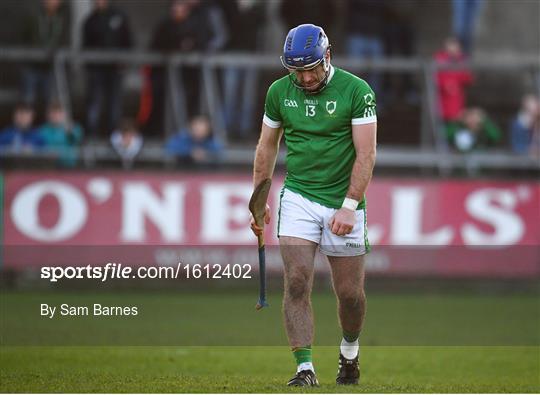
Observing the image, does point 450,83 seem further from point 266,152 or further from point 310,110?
point 310,110

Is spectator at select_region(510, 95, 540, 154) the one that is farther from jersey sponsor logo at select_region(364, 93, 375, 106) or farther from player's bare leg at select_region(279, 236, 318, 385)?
player's bare leg at select_region(279, 236, 318, 385)

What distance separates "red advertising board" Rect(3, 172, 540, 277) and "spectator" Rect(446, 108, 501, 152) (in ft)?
3.06

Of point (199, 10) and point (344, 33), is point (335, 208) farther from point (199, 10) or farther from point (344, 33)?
point (344, 33)

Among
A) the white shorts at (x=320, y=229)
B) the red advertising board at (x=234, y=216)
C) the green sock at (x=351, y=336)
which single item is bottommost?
the red advertising board at (x=234, y=216)

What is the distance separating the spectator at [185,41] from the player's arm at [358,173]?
11985 millimetres

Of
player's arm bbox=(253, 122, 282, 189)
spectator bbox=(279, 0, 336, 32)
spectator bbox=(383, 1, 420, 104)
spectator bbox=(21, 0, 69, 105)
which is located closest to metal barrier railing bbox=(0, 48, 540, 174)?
spectator bbox=(21, 0, 69, 105)

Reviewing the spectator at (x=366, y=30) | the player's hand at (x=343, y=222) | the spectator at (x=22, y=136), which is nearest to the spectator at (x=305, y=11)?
the spectator at (x=366, y=30)

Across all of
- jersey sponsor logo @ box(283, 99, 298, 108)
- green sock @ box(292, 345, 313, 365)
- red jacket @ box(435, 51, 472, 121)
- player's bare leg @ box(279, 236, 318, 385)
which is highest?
jersey sponsor logo @ box(283, 99, 298, 108)

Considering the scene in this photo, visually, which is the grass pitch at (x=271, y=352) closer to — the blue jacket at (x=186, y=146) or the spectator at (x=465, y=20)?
the blue jacket at (x=186, y=146)

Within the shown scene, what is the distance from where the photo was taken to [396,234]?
20453mm

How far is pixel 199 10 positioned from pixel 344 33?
3445 millimetres

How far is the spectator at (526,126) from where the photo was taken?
21812mm

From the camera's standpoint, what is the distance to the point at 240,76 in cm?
2139

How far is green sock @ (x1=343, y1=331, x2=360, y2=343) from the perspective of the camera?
9633 millimetres
